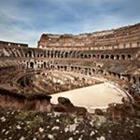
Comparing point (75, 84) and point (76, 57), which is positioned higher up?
point (76, 57)

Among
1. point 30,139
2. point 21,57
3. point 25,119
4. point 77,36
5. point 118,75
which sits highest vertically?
point 77,36

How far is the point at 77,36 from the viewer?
94375 millimetres

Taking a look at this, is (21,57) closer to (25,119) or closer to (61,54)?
(61,54)

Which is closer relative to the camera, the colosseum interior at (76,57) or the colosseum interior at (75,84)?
the colosseum interior at (75,84)

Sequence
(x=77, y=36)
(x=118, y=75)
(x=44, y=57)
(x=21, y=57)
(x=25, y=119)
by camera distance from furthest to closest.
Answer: (x=77, y=36)
(x=44, y=57)
(x=21, y=57)
(x=118, y=75)
(x=25, y=119)

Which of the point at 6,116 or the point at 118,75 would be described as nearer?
the point at 6,116

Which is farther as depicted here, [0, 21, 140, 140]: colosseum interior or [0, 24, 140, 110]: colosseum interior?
[0, 24, 140, 110]: colosseum interior

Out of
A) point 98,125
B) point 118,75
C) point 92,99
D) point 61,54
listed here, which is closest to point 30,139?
point 98,125

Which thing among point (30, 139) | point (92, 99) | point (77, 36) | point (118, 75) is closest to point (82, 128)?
point (30, 139)

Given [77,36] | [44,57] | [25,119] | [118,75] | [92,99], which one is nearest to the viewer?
[25,119]

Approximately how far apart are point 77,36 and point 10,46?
29291 mm

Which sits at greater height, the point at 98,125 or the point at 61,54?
the point at 61,54

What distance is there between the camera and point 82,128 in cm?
418

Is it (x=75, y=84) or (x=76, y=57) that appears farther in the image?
(x=76, y=57)
